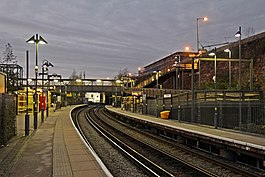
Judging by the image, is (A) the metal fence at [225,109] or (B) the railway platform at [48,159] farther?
(A) the metal fence at [225,109]

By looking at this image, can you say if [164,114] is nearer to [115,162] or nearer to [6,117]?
[115,162]

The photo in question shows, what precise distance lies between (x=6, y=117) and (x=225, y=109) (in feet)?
37.4

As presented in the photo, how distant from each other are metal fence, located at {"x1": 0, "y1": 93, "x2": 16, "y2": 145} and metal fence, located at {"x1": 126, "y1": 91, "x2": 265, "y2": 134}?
10811 millimetres

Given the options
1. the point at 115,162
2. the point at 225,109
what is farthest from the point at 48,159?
the point at 225,109

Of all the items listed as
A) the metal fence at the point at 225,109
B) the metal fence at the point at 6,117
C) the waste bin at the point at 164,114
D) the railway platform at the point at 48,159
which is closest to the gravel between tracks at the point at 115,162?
the railway platform at the point at 48,159

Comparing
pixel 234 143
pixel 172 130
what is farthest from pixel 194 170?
pixel 172 130

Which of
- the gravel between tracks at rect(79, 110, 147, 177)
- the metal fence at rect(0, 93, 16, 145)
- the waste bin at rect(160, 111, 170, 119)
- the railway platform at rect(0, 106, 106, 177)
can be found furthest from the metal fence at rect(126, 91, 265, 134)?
the metal fence at rect(0, 93, 16, 145)

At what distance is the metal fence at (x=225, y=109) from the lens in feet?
51.1

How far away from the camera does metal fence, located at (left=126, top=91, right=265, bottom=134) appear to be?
51.1ft

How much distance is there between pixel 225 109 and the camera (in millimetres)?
18078

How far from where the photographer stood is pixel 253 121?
1576 cm

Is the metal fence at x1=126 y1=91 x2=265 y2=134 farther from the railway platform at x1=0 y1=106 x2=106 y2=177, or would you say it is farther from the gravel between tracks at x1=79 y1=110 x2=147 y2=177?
the railway platform at x1=0 y1=106 x2=106 y2=177

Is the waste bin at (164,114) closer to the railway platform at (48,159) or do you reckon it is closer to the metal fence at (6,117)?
the railway platform at (48,159)

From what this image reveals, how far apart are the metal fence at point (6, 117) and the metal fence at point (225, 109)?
1081 centimetres
